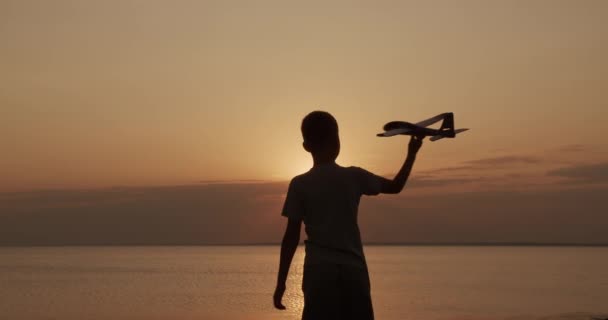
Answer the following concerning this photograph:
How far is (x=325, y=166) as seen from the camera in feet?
15.3

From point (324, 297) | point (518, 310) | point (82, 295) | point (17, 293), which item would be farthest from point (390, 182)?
point (17, 293)

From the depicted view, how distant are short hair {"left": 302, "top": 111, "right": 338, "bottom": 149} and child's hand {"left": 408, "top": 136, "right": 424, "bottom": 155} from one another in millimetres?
418

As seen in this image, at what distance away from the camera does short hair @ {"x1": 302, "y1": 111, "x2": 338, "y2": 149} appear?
4.59 m

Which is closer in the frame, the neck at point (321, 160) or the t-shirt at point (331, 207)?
the t-shirt at point (331, 207)

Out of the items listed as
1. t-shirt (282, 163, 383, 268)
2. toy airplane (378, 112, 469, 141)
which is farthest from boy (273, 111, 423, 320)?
toy airplane (378, 112, 469, 141)

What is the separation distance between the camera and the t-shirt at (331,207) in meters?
4.57

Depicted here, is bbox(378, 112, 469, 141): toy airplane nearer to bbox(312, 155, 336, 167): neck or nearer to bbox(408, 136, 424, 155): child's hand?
bbox(408, 136, 424, 155): child's hand

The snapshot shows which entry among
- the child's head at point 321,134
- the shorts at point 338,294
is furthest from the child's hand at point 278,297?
the child's head at point 321,134

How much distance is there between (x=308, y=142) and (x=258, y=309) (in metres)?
52.0

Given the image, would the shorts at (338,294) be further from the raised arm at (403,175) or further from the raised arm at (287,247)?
the raised arm at (403,175)

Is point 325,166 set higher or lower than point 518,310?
higher

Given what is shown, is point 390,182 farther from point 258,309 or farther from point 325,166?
point 258,309

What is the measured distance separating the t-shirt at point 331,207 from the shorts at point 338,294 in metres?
0.06

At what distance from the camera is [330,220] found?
4.60 meters
